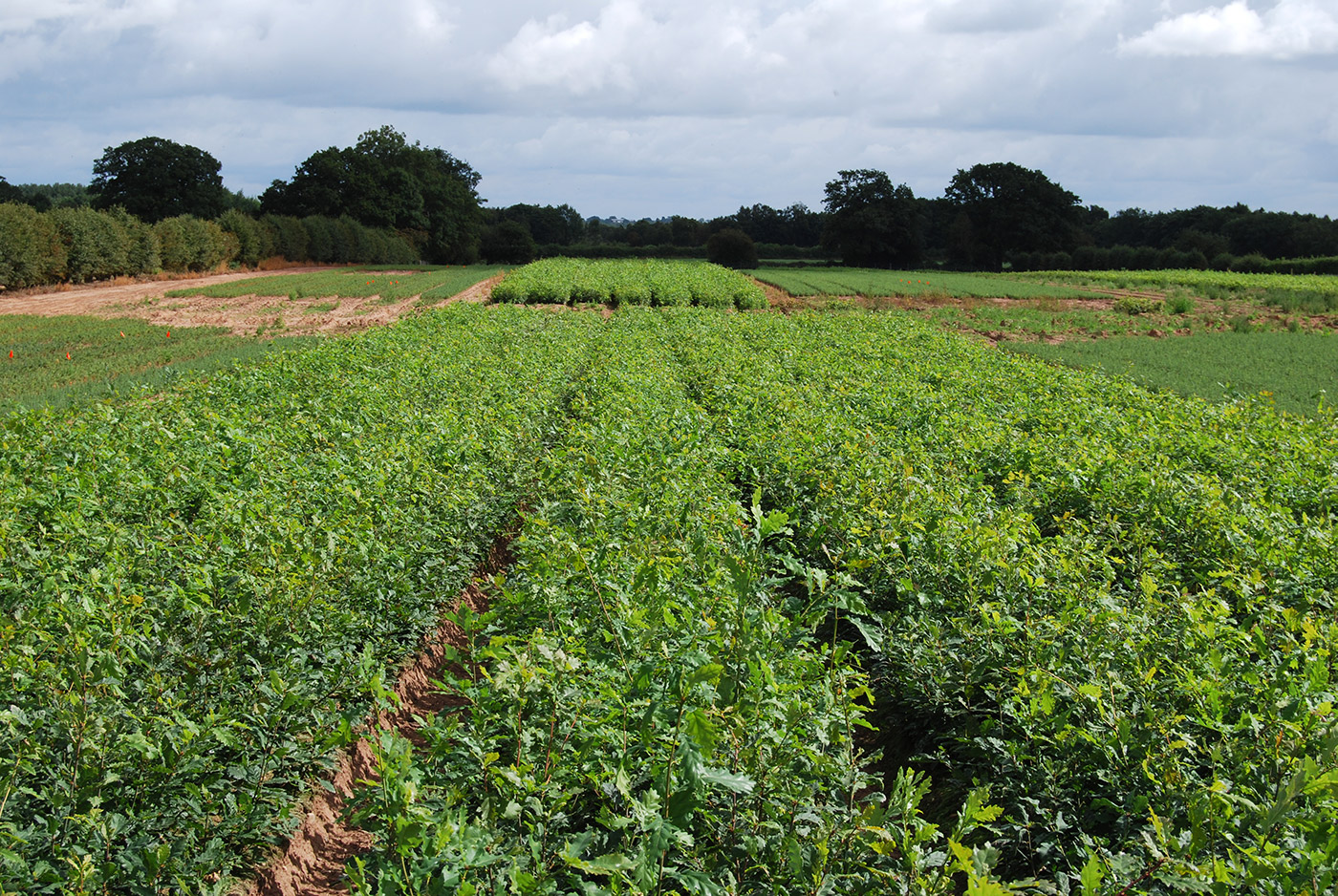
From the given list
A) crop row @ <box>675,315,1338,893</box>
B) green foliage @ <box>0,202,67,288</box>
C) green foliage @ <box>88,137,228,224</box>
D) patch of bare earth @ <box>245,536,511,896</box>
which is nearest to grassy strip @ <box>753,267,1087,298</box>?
crop row @ <box>675,315,1338,893</box>

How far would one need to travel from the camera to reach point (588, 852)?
9.48ft

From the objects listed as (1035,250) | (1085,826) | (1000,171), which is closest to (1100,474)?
(1085,826)

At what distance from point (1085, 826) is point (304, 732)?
3.68 meters

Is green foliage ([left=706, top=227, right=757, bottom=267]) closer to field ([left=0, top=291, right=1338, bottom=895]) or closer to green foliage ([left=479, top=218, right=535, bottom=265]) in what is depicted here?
green foliage ([left=479, top=218, right=535, bottom=265])

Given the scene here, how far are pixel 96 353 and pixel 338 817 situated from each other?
21.3 metres

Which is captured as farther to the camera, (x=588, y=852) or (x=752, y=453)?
(x=752, y=453)

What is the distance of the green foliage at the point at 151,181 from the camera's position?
63.1m

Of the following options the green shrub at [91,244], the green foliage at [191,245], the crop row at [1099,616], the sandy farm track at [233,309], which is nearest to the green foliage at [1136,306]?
the sandy farm track at [233,309]

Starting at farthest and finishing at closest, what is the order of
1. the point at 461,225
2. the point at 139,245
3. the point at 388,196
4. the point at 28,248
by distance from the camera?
the point at 461,225 < the point at 388,196 < the point at 139,245 < the point at 28,248

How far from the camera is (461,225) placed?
8225 cm

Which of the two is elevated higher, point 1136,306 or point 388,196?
point 388,196

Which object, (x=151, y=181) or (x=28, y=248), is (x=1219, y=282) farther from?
(x=151, y=181)

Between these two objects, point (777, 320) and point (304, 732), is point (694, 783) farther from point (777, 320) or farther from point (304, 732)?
point (777, 320)

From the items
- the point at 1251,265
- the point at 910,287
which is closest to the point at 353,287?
the point at 910,287
